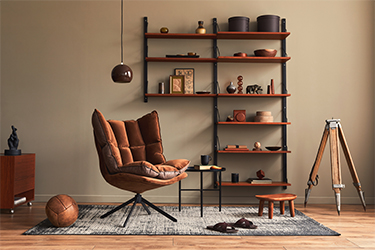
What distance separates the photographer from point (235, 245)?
8.46 ft

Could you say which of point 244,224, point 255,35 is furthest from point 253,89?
point 244,224

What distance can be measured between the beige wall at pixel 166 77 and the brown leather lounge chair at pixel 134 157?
66 cm

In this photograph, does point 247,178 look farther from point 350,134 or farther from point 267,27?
point 267,27

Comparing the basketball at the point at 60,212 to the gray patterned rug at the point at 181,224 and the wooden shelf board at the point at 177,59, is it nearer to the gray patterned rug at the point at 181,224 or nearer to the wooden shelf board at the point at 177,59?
the gray patterned rug at the point at 181,224

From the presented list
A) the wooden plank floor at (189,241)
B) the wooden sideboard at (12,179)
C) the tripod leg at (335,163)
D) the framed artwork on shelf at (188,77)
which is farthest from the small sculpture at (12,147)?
the tripod leg at (335,163)

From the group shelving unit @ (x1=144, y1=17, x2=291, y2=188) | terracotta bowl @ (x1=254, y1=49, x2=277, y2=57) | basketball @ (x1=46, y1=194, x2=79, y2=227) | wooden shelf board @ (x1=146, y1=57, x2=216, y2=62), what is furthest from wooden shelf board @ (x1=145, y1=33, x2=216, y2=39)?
basketball @ (x1=46, y1=194, x2=79, y2=227)

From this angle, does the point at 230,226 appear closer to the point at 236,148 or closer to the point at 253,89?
the point at 236,148

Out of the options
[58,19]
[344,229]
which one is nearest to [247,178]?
[344,229]

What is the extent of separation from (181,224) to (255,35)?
8.01 ft

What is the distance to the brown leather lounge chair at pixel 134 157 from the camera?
298cm

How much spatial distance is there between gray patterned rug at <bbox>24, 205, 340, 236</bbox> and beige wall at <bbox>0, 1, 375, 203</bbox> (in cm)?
65

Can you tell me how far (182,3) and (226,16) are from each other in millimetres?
583

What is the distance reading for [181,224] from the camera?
10.3 feet

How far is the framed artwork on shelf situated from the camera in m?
4.28
